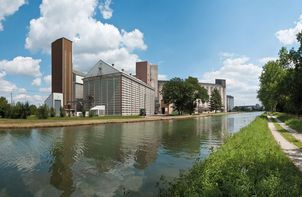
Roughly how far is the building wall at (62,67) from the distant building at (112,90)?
568 inches

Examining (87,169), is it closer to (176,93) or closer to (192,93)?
(176,93)

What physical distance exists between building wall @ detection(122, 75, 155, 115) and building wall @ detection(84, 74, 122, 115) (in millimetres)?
2348

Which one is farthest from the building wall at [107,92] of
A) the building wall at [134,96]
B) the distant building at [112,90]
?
the building wall at [134,96]

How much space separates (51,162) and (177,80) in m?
113

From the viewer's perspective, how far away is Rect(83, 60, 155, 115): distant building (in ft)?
379

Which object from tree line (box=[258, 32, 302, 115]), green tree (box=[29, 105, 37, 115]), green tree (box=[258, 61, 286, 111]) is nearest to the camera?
tree line (box=[258, 32, 302, 115])

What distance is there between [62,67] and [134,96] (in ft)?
123

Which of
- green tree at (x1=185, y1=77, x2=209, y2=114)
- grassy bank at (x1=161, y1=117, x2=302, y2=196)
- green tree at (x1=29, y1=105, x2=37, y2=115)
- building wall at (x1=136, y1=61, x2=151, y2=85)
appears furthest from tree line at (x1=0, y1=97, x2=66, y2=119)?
building wall at (x1=136, y1=61, x2=151, y2=85)

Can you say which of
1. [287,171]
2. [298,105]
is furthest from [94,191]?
[298,105]

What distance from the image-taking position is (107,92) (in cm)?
A: 11906

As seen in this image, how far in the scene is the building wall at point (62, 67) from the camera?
137m

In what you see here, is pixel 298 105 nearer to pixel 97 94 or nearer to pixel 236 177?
pixel 236 177

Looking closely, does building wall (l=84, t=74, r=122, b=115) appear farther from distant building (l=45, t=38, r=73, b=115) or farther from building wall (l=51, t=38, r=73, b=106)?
building wall (l=51, t=38, r=73, b=106)

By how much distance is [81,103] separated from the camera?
130 m
